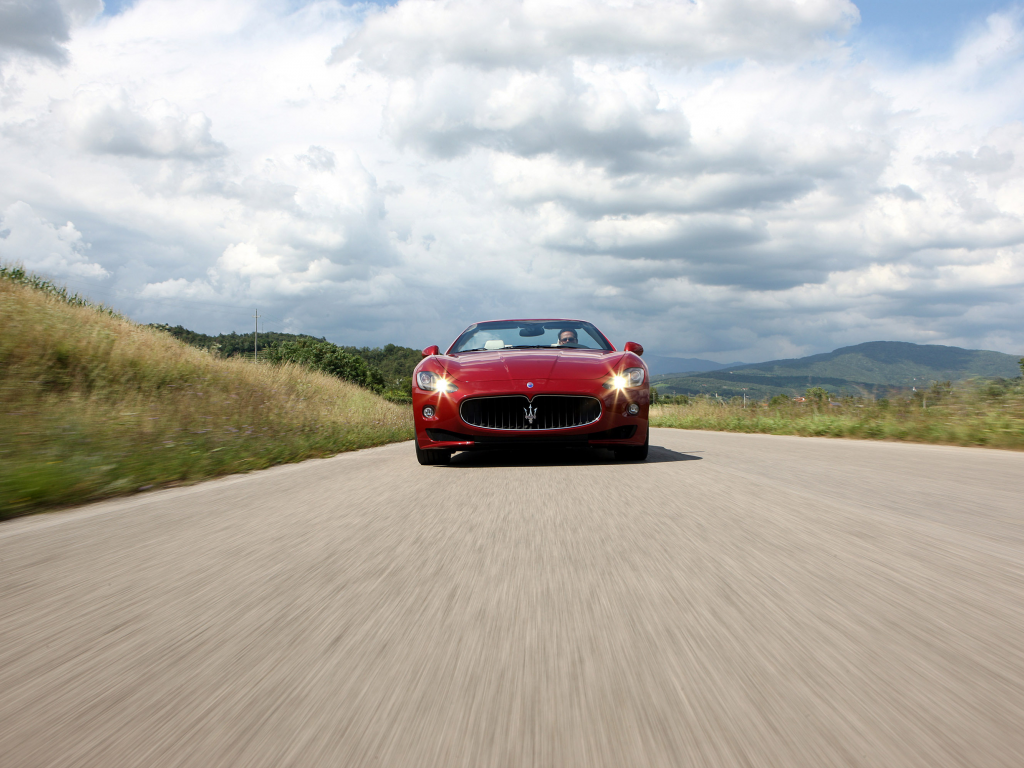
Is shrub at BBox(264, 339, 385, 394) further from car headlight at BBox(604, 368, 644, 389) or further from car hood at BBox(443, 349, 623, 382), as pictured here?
car headlight at BBox(604, 368, 644, 389)

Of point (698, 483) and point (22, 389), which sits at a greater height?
point (22, 389)

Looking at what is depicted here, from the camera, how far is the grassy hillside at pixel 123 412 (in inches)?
225

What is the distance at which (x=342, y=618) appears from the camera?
2305 millimetres

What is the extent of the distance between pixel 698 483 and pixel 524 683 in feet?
12.6

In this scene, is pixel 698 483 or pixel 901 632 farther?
pixel 698 483

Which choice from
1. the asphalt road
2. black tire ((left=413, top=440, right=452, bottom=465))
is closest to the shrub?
black tire ((left=413, top=440, right=452, bottom=465))

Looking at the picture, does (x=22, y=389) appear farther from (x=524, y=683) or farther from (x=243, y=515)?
(x=524, y=683)

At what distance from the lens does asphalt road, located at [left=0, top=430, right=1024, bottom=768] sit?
1.48m

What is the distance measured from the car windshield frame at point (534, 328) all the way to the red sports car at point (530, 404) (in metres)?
1.02

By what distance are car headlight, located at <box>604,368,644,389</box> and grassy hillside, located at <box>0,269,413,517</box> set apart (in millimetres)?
3609

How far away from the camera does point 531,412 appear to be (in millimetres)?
6602

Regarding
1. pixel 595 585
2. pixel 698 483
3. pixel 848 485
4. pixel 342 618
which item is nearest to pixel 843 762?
pixel 595 585

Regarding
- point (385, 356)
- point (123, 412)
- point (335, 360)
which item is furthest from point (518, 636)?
point (385, 356)

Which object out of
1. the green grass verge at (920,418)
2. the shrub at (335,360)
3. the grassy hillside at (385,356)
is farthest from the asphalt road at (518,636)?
the shrub at (335,360)
